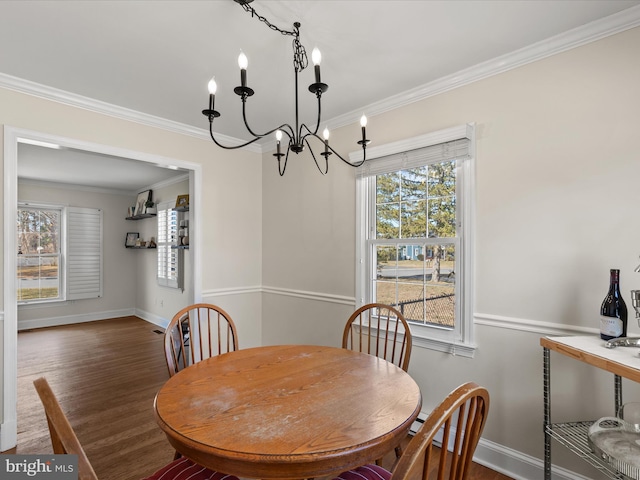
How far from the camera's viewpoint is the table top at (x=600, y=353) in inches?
49.1

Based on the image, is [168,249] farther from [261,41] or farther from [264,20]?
[264,20]

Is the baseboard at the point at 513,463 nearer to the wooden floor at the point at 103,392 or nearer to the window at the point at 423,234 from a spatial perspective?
the wooden floor at the point at 103,392

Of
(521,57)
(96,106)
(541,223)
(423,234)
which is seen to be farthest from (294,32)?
(96,106)

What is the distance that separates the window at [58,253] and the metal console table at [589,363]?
7.23 m

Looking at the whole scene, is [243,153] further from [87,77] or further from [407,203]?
[407,203]

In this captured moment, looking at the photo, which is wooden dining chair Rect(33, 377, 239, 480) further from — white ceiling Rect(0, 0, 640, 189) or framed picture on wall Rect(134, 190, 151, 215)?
framed picture on wall Rect(134, 190, 151, 215)

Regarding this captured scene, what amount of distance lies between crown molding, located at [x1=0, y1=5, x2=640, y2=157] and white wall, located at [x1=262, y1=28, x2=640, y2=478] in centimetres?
5

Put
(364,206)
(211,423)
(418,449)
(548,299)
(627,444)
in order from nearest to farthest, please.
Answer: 1. (418,449)
2. (211,423)
3. (627,444)
4. (548,299)
5. (364,206)

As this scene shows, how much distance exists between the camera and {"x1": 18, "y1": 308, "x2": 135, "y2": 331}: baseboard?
18.7ft

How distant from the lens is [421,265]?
2520 millimetres

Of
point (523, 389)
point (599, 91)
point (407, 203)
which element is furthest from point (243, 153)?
point (523, 389)

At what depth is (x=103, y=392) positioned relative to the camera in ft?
10.6

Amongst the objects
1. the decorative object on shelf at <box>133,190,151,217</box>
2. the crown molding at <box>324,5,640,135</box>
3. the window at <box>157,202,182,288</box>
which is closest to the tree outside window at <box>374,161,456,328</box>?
the crown molding at <box>324,5,640,135</box>

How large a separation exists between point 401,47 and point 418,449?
204 cm
